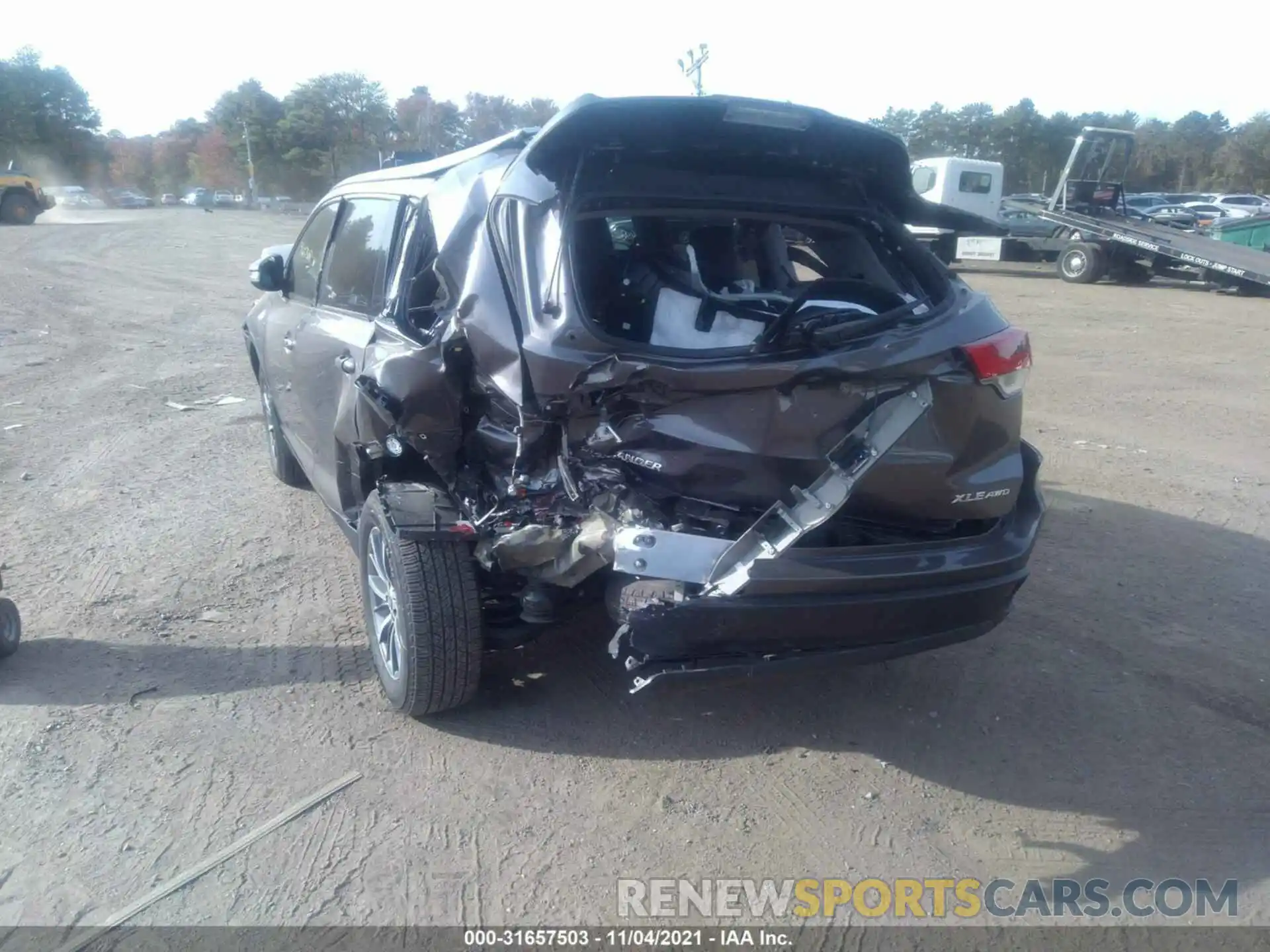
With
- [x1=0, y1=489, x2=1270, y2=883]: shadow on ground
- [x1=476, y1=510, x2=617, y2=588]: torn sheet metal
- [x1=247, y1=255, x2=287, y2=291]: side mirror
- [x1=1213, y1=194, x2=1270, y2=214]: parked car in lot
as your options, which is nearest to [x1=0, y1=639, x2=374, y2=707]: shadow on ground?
[x1=0, y1=489, x2=1270, y2=883]: shadow on ground

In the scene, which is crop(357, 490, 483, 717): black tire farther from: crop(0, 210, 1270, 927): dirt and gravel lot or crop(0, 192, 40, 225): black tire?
crop(0, 192, 40, 225): black tire

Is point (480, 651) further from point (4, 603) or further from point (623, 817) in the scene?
point (4, 603)

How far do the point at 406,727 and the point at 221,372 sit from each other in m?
7.70

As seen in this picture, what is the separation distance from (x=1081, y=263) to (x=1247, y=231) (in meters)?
5.04

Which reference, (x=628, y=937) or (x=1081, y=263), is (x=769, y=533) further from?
(x=1081, y=263)

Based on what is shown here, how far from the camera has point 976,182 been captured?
25047 mm

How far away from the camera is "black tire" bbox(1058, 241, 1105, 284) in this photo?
20906 millimetres

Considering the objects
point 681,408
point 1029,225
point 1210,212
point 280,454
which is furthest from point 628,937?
point 1210,212

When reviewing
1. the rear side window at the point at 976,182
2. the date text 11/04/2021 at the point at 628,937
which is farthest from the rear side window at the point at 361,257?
the rear side window at the point at 976,182

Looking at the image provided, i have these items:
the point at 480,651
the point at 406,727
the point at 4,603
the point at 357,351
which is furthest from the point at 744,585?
the point at 4,603

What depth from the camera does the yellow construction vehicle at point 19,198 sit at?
33344 millimetres

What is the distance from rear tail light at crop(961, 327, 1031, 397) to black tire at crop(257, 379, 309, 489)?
14.0 feet

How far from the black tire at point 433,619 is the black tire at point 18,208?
3666cm

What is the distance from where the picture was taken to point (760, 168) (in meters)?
3.70
